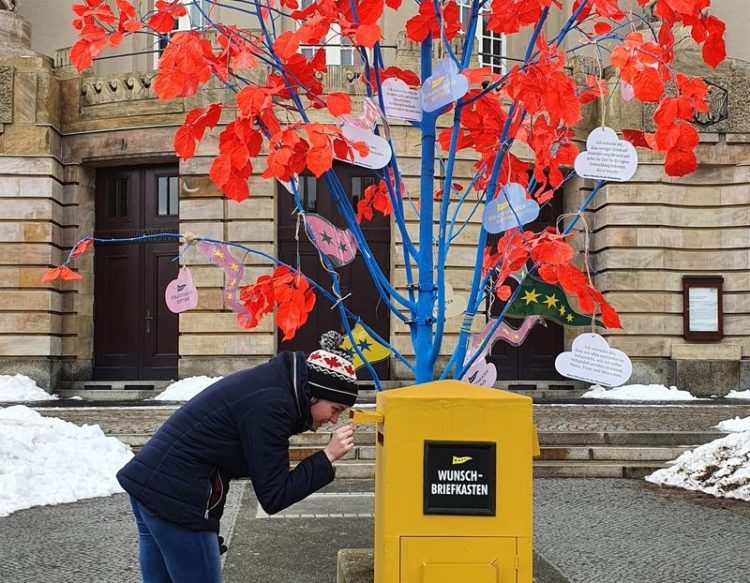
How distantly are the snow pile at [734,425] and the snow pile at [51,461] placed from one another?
26.0 ft

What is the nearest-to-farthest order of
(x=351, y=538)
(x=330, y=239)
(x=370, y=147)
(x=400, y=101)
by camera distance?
(x=370, y=147), (x=400, y=101), (x=330, y=239), (x=351, y=538)

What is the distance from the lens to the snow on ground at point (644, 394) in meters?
16.8

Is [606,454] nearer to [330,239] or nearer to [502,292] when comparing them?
[502,292]

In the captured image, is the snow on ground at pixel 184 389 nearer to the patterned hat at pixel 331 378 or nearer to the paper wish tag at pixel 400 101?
the paper wish tag at pixel 400 101

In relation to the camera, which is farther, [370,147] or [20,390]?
[20,390]

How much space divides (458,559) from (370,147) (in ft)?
6.76

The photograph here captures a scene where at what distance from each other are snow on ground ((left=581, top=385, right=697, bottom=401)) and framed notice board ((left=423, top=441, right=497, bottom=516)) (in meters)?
14.0

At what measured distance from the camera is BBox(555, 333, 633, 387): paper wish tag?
411 centimetres

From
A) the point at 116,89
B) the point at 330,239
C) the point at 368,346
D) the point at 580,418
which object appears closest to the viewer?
the point at 330,239

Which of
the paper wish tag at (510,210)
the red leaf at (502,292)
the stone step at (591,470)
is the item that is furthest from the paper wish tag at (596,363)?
the stone step at (591,470)

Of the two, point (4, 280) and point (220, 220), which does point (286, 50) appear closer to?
point (220, 220)

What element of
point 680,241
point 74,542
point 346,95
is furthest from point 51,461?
point 680,241

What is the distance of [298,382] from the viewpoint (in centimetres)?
331

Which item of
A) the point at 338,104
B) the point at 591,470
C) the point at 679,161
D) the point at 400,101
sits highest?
the point at 400,101
